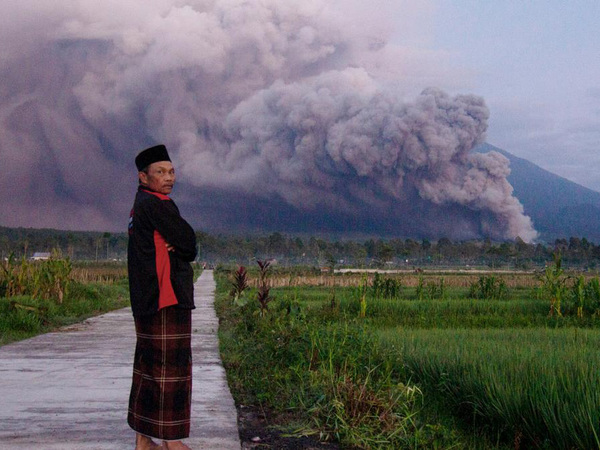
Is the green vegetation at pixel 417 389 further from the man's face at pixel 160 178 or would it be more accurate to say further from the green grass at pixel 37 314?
the green grass at pixel 37 314

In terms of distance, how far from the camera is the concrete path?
13.0 feet

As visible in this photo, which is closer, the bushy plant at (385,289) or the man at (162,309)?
the man at (162,309)

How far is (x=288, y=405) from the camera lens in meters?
4.79

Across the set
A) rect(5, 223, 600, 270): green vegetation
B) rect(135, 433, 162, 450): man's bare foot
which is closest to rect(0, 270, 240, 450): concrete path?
rect(135, 433, 162, 450): man's bare foot

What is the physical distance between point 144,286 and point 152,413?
68 cm

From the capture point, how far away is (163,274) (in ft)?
11.2

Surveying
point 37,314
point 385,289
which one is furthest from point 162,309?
point 385,289

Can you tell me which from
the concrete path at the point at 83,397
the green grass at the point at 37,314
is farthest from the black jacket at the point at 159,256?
the green grass at the point at 37,314

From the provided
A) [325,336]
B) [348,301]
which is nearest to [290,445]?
[325,336]

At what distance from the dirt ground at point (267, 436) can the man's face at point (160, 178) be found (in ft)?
5.25

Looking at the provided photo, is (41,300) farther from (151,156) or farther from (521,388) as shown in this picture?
(521,388)

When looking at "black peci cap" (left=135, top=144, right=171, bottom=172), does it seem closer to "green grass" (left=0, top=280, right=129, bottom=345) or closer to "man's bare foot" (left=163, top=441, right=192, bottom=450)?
"man's bare foot" (left=163, top=441, right=192, bottom=450)

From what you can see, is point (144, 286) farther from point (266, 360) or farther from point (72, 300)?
point (72, 300)

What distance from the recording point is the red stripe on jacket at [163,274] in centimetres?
341
